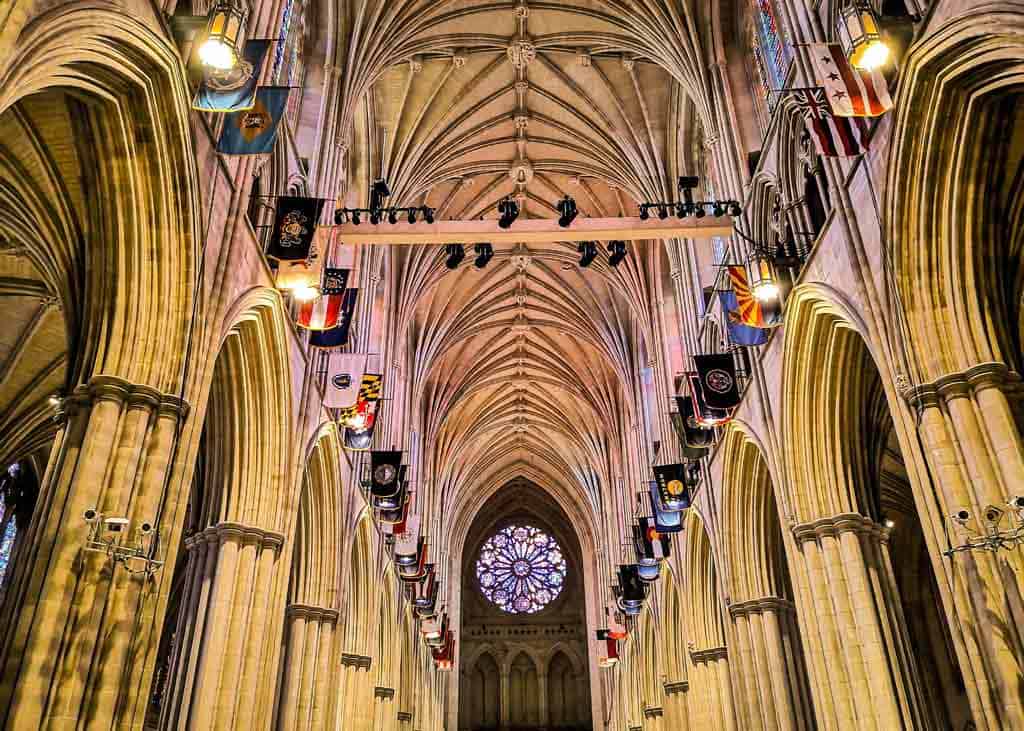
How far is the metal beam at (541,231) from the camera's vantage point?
47.4 feet

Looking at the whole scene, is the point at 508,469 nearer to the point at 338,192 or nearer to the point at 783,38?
the point at 338,192

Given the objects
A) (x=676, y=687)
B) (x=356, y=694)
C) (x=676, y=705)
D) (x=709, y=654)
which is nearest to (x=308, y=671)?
(x=356, y=694)

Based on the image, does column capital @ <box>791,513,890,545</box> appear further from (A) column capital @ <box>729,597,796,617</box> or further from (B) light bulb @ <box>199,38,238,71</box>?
(B) light bulb @ <box>199,38,238,71</box>

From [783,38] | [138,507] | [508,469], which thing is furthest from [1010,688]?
[508,469]

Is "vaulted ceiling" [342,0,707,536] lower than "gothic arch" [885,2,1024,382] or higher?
higher

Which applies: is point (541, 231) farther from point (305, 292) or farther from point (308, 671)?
point (308, 671)

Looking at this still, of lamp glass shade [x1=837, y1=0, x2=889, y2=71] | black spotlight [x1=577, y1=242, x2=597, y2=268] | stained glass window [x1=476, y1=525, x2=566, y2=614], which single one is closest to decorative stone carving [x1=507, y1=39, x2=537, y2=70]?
black spotlight [x1=577, y1=242, x2=597, y2=268]

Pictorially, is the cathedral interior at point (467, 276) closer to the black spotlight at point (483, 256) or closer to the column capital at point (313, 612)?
the column capital at point (313, 612)

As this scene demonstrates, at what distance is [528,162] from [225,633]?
→ 16.6 m

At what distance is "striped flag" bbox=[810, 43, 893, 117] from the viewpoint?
865 cm

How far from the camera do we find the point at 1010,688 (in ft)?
22.9

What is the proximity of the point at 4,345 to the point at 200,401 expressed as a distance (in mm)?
9280

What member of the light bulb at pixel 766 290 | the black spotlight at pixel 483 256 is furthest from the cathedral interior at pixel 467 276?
the black spotlight at pixel 483 256

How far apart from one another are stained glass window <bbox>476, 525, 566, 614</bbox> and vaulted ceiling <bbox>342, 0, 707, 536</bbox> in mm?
9769
